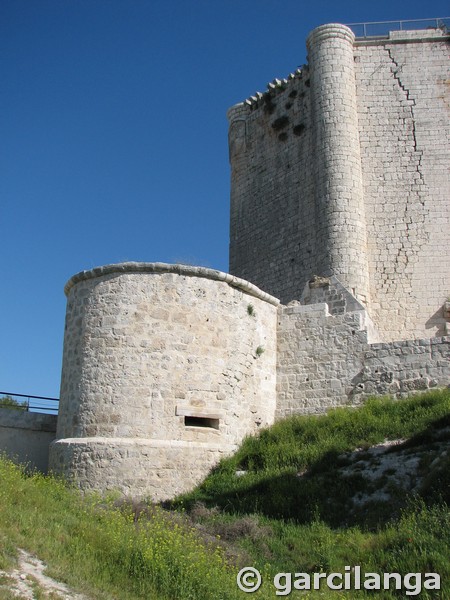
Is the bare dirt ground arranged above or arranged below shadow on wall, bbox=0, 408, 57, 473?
below

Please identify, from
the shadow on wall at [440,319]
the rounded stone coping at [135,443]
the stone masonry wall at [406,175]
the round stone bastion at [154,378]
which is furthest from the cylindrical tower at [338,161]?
the rounded stone coping at [135,443]

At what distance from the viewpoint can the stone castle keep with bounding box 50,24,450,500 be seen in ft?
38.9

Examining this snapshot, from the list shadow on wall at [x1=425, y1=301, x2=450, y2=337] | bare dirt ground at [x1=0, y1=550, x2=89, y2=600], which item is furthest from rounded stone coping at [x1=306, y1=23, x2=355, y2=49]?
bare dirt ground at [x1=0, y1=550, x2=89, y2=600]

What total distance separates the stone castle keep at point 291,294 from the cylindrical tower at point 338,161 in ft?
0.12

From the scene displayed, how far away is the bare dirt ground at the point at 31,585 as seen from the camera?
6551 mm

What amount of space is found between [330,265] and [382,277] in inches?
56.9

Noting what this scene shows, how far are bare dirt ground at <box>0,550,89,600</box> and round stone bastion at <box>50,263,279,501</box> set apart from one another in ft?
12.9

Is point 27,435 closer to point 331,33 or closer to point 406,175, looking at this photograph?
point 406,175

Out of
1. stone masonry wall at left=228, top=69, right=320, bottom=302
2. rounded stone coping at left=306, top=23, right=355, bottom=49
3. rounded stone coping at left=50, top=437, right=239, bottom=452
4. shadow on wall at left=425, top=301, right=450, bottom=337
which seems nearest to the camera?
rounded stone coping at left=50, top=437, right=239, bottom=452

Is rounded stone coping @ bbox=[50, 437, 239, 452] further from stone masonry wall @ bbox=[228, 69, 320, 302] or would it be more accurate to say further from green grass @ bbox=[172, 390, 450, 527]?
stone masonry wall @ bbox=[228, 69, 320, 302]

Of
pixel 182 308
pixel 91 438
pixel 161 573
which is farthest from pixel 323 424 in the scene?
pixel 161 573

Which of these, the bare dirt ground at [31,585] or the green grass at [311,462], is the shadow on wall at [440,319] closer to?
the green grass at [311,462]

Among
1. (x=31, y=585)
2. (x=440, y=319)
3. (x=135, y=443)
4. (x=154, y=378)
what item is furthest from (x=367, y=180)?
(x=31, y=585)

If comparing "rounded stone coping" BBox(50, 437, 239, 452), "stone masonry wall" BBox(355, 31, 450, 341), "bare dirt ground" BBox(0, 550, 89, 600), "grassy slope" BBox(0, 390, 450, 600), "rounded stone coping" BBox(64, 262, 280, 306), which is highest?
"stone masonry wall" BBox(355, 31, 450, 341)
